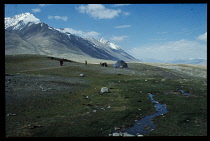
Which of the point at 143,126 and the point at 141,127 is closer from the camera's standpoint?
the point at 141,127

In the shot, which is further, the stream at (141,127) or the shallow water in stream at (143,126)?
the shallow water in stream at (143,126)

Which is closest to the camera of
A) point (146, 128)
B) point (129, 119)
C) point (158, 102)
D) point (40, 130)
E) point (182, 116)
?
point (40, 130)

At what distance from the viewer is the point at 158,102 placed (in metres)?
25.4

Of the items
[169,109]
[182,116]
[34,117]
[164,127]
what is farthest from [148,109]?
[34,117]

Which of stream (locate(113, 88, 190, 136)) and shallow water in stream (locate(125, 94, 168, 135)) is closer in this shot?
stream (locate(113, 88, 190, 136))

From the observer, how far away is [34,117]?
621 inches

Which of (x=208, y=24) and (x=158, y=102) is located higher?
(x=208, y=24)

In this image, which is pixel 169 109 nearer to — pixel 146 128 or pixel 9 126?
pixel 146 128

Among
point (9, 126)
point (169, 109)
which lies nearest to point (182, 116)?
point (169, 109)

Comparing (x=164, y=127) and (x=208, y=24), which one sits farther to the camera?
(x=164, y=127)
